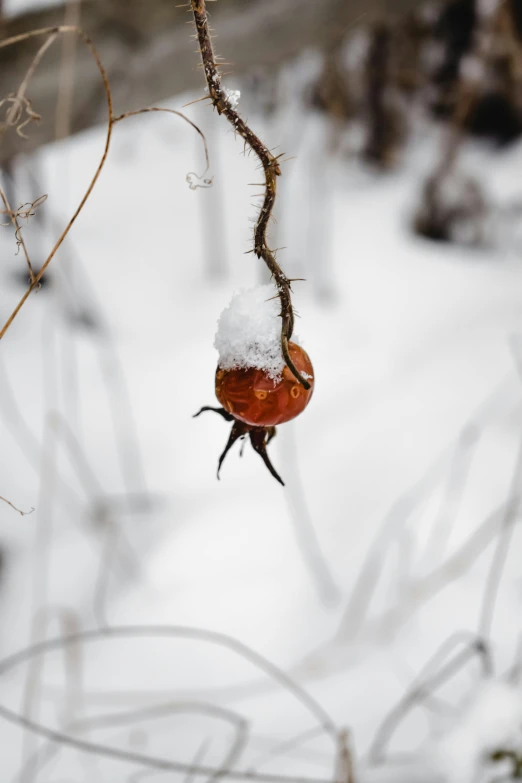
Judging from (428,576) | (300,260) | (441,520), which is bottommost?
(428,576)

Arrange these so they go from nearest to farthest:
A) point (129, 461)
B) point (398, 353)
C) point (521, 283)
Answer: point (129, 461) < point (398, 353) < point (521, 283)

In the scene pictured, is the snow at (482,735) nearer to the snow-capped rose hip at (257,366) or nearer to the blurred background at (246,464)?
the blurred background at (246,464)

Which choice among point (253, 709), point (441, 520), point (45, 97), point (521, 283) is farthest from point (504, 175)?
point (253, 709)

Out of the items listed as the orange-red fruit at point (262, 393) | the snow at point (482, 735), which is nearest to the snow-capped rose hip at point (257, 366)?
the orange-red fruit at point (262, 393)

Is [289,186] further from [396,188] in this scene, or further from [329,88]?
[329,88]

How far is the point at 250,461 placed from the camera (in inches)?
48.3

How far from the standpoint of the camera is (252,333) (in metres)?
0.26

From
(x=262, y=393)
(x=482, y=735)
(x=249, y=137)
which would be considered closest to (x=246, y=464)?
(x=482, y=735)

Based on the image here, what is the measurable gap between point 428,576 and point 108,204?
5.45 feet

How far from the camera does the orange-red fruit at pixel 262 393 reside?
27 centimetres

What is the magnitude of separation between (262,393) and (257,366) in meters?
0.01

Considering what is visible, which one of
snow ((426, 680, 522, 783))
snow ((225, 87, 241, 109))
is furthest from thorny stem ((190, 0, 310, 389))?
snow ((426, 680, 522, 783))

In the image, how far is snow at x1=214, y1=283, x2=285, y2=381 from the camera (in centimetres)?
26

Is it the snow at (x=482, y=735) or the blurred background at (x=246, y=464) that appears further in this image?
the blurred background at (x=246, y=464)
